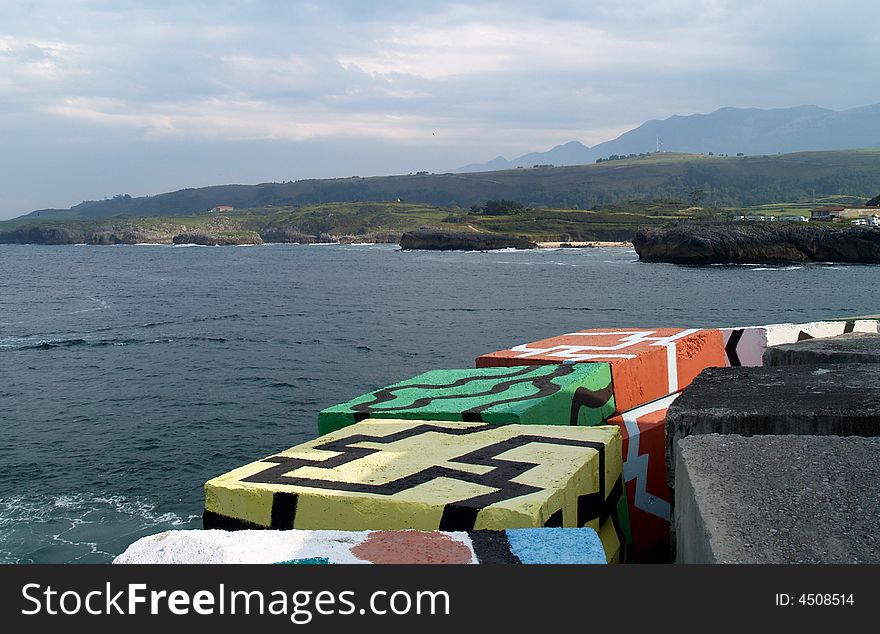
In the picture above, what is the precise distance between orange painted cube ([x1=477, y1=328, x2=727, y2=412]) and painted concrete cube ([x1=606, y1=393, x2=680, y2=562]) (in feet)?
3.67

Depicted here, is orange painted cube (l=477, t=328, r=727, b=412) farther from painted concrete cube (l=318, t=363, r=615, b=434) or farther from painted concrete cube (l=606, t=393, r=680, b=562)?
painted concrete cube (l=606, t=393, r=680, b=562)

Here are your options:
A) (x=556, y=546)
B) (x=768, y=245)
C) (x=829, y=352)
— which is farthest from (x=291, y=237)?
(x=556, y=546)

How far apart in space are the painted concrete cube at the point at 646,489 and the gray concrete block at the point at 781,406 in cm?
125

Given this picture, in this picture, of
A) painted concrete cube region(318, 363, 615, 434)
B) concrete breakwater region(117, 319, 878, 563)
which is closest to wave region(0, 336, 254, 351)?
painted concrete cube region(318, 363, 615, 434)

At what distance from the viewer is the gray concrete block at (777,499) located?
3.38 metres

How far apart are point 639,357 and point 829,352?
88.4 inches

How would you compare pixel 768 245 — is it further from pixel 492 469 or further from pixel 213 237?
pixel 213 237

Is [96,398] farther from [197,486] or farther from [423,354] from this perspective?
[423,354]

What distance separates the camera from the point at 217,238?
184 metres

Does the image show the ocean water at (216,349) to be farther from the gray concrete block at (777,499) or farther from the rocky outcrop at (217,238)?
the rocky outcrop at (217,238)

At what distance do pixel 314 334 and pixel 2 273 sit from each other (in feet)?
224

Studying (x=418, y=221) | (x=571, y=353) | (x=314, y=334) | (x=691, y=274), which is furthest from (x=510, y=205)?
(x=571, y=353)

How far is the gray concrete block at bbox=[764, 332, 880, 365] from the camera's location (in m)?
7.43
